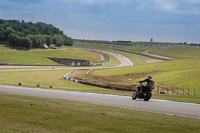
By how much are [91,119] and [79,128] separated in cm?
212

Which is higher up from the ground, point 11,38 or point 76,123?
point 11,38

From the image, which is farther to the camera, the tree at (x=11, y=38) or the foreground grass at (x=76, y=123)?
the tree at (x=11, y=38)

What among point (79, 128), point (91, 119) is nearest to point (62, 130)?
point (79, 128)

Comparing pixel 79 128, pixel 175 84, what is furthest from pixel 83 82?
pixel 79 128

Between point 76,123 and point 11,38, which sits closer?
point 76,123

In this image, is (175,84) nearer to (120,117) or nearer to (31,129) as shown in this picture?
(120,117)

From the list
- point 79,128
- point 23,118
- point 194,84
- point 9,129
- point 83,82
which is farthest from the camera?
point 83,82

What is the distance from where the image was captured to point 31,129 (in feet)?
34.8

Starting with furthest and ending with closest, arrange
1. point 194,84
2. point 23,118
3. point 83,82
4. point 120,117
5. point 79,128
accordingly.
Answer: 1. point 83,82
2. point 194,84
3. point 120,117
4. point 23,118
5. point 79,128

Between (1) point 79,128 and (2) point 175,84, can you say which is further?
(2) point 175,84

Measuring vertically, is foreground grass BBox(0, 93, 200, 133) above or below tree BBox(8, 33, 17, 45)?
below

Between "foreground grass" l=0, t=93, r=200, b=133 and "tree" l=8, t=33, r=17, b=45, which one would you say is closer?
"foreground grass" l=0, t=93, r=200, b=133

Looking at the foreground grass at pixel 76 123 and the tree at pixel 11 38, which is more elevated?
the tree at pixel 11 38

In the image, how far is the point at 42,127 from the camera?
435 inches
